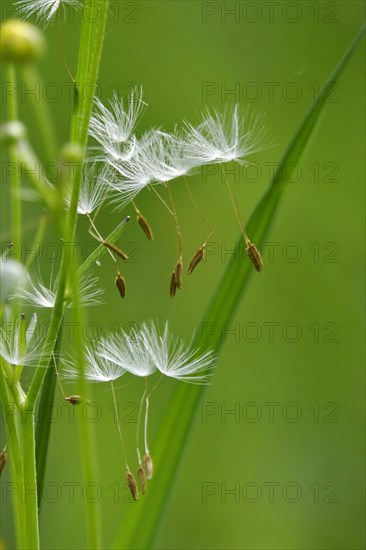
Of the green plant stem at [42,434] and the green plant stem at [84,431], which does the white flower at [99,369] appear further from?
the green plant stem at [84,431]

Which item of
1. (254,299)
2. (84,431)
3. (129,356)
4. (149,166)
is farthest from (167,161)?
(254,299)

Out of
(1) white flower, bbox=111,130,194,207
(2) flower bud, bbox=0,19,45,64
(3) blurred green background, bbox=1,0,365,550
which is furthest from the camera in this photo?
(3) blurred green background, bbox=1,0,365,550

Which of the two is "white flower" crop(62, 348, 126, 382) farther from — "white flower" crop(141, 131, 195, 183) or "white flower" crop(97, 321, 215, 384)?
"white flower" crop(141, 131, 195, 183)

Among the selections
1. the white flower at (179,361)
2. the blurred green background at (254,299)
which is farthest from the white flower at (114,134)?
the blurred green background at (254,299)

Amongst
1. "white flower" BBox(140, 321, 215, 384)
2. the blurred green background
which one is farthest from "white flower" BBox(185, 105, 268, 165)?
the blurred green background

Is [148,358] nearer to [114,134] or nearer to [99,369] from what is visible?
[99,369]

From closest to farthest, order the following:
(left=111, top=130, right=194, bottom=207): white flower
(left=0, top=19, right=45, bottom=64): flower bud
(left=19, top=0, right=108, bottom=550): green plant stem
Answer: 1. (left=0, top=19, right=45, bottom=64): flower bud
2. (left=19, top=0, right=108, bottom=550): green plant stem
3. (left=111, top=130, right=194, bottom=207): white flower

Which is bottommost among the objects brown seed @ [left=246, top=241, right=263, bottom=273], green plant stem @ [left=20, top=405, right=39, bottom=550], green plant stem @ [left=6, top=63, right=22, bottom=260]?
green plant stem @ [left=20, top=405, right=39, bottom=550]
